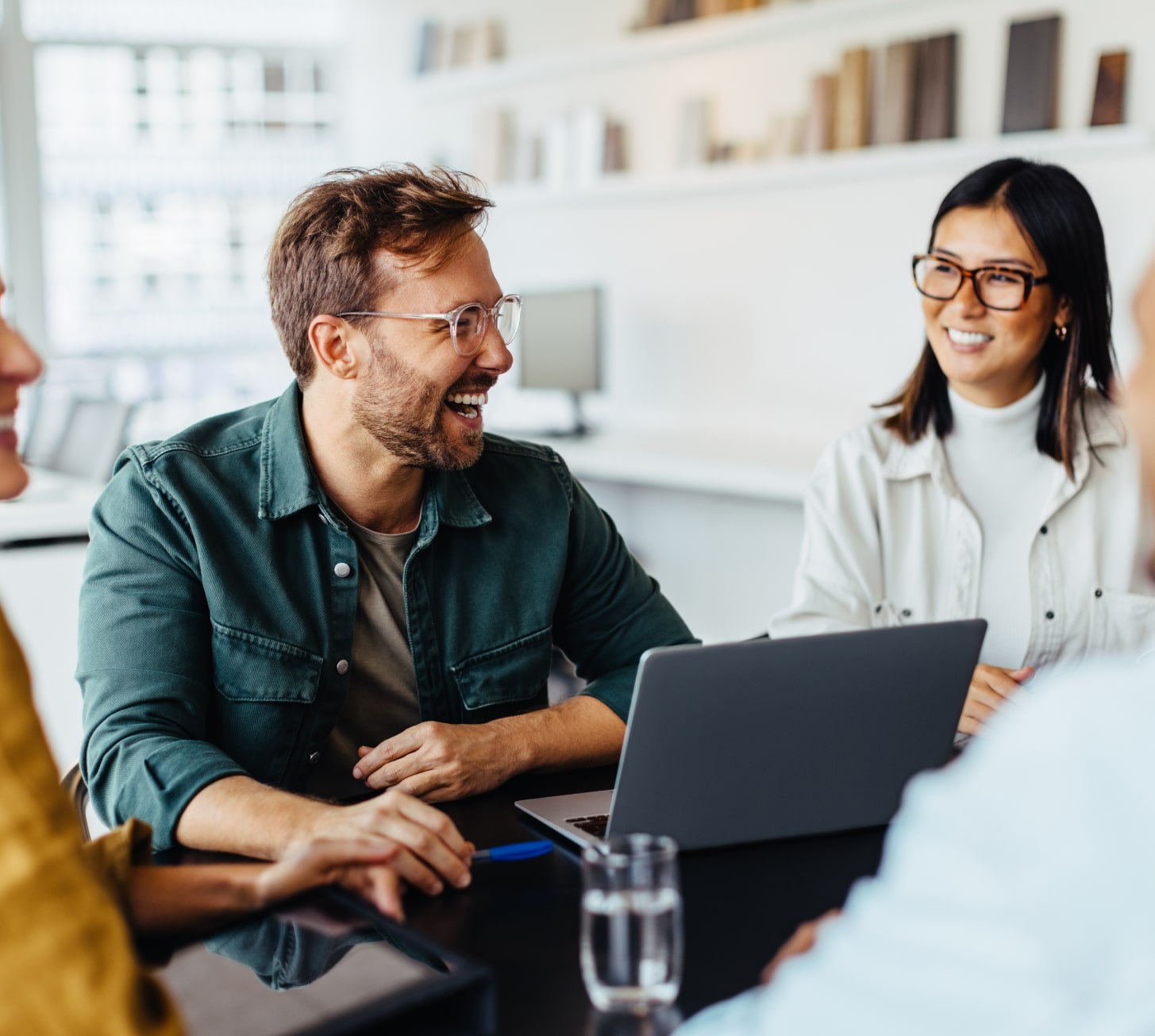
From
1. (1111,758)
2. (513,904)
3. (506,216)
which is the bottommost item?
(513,904)

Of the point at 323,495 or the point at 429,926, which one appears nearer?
the point at 429,926

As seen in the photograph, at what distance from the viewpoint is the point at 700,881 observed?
119 centimetres

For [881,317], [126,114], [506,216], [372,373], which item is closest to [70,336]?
[126,114]

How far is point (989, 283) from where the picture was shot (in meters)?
2.14

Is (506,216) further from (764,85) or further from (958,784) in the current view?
(958,784)

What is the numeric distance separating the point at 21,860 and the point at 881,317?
367 centimetres

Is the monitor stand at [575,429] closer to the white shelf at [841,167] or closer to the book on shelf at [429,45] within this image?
the white shelf at [841,167]

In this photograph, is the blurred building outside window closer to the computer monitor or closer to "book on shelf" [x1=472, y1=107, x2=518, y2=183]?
"book on shelf" [x1=472, y1=107, x2=518, y2=183]

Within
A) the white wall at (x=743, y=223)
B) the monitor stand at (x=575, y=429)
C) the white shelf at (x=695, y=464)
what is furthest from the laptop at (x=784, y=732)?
the monitor stand at (x=575, y=429)

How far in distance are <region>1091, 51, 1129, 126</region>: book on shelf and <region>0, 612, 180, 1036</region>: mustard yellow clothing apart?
3.36 m

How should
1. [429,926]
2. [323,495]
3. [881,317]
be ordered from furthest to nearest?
[881,317]
[323,495]
[429,926]

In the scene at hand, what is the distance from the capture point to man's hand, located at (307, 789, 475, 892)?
1164 millimetres

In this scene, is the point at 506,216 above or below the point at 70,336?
above

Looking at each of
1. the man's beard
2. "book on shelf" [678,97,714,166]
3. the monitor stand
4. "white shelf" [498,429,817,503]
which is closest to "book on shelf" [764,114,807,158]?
"book on shelf" [678,97,714,166]
